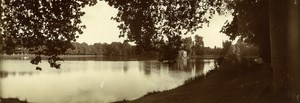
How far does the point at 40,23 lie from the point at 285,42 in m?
10.3

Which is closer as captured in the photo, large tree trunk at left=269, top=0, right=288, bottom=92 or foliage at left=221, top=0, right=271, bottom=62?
large tree trunk at left=269, top=0, right=288, bottom=92

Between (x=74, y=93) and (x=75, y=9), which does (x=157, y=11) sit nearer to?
(x=75, y=9)

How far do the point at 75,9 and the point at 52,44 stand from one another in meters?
1.96

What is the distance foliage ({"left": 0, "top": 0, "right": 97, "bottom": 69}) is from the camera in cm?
1516

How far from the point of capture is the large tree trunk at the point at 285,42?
1325 centimetres

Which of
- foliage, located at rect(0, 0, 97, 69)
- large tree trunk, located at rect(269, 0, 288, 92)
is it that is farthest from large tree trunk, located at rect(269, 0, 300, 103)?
foliage, located at rect(0, 0, 97, 69)

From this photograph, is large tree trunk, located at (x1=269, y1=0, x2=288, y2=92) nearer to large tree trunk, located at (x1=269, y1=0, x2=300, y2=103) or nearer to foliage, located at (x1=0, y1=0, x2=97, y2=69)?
large tree trunk, located at (x1=269, y1=0, x2=300, y2=103)

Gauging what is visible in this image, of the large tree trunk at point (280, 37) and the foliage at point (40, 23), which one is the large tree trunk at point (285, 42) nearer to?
the large tree trunk at point (280, 37)

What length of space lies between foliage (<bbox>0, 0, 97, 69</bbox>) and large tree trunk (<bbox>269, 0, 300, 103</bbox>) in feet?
27.2

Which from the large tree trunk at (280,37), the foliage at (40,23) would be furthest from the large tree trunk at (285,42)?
the foliage at (40,23)

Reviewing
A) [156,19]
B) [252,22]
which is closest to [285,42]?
[156,19]

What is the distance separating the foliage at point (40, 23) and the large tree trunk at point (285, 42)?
27.2 feet

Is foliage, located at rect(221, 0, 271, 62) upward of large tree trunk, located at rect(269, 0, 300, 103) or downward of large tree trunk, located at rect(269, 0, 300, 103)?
upward

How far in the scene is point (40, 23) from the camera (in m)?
15.7
